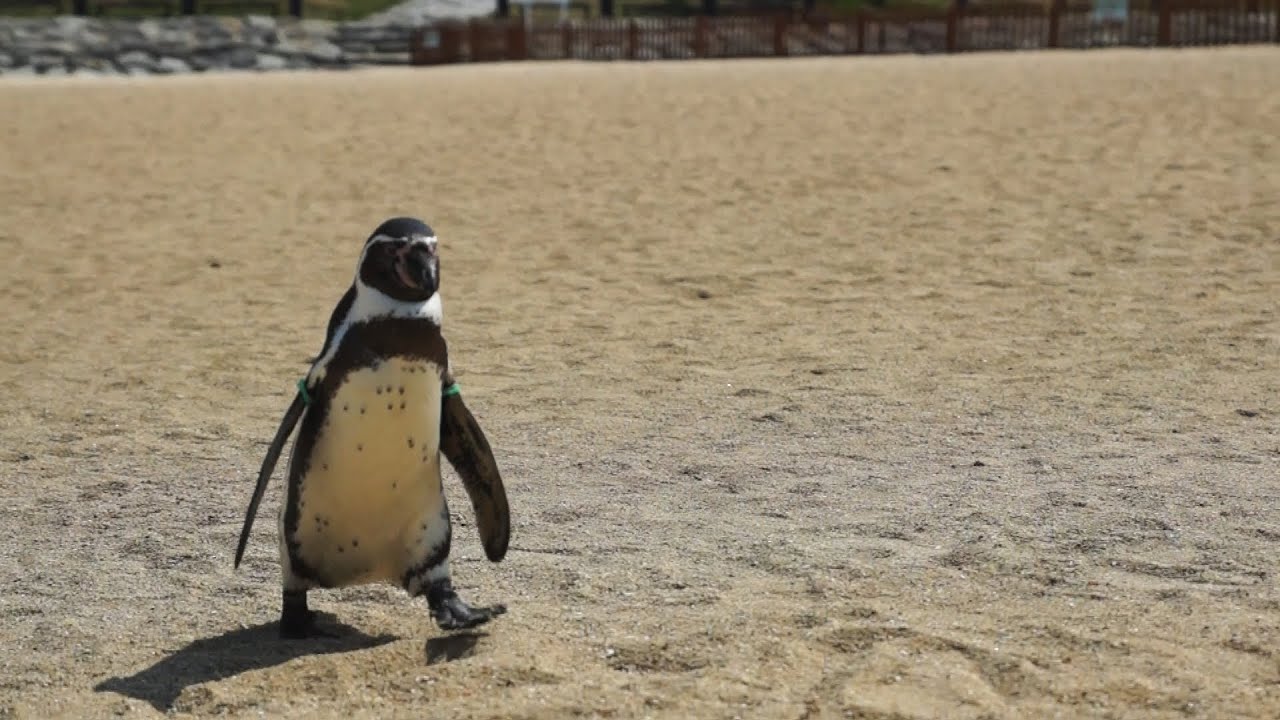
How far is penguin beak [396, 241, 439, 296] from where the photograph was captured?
416 cm

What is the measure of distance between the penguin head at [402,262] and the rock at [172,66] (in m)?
28.5

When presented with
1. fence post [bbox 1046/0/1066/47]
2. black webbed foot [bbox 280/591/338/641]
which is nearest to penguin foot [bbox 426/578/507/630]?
black webbed foot [bbox 280/591/338/641]

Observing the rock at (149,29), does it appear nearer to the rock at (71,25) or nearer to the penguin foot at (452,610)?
the rock at (71,25)

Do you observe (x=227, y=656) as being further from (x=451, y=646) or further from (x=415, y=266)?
(x=415, y=266)

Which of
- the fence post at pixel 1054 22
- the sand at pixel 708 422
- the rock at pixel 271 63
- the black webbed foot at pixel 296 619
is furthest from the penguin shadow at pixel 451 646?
the fence post at pixel 1054 22

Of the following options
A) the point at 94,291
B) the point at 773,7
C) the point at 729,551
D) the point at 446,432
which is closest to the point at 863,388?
the point at 729,551

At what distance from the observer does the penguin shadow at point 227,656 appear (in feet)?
13.7

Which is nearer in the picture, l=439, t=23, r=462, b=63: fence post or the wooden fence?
l=439, t=23, r=462, b=63: fence post

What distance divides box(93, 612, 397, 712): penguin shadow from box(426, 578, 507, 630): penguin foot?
166 mm

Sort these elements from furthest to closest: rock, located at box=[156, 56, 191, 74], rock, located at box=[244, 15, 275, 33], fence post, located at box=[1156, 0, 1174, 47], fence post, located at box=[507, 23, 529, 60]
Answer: rock, located at box=[244, 15, 275, 33] → fence post, located at box=[1156, 0, 1174, 47] → fence post, located at box=[507, 23, 529, 60] → rock, located at box=[156, 56, 191, 74]

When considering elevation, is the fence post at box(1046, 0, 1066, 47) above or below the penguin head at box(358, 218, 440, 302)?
above

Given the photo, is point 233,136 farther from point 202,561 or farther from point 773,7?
point 773,7

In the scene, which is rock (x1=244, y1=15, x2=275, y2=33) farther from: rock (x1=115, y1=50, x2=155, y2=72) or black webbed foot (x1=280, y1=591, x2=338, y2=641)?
black webbed foot (x1=280, y1=591, x2=338, y2=641)

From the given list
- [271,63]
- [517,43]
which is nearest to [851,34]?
[517,43]
